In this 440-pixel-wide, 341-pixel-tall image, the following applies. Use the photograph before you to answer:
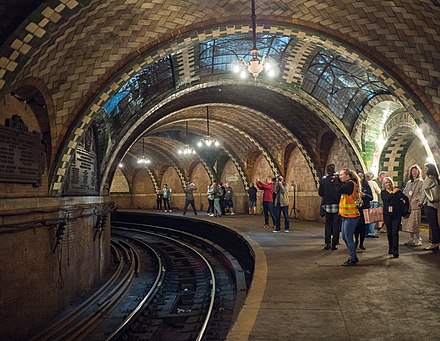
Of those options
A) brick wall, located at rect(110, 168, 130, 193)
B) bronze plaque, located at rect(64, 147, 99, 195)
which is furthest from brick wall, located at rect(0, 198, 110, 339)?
brick wall, located at rect(110, 168, 130, 193)

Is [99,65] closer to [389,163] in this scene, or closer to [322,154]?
[389,163]

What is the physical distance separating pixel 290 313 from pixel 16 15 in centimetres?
446

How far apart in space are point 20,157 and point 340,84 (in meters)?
8.47

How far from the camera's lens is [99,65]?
7766 millimetres

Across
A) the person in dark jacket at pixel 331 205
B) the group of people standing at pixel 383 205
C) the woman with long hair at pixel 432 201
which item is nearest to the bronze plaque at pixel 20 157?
the group of people standing at pixel 383 205

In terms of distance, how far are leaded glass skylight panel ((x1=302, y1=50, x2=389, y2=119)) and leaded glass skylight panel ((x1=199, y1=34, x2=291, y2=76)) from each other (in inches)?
40.5

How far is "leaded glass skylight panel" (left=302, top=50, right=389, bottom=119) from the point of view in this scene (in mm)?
10578

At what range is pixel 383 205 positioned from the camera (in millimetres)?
7324

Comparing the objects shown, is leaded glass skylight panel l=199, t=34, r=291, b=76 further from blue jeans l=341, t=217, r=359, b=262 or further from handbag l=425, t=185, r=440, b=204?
blue jeans l=341, t=217, r=359, b=262

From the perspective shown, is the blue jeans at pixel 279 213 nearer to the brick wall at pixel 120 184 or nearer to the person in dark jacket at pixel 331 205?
the person in dark jacket at pixel 331 205

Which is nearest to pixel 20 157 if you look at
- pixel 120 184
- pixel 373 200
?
pixel 373 200

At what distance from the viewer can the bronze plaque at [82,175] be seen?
8.19m

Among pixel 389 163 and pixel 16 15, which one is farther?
pixel 389 163

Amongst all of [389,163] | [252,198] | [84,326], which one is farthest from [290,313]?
[252,198]
